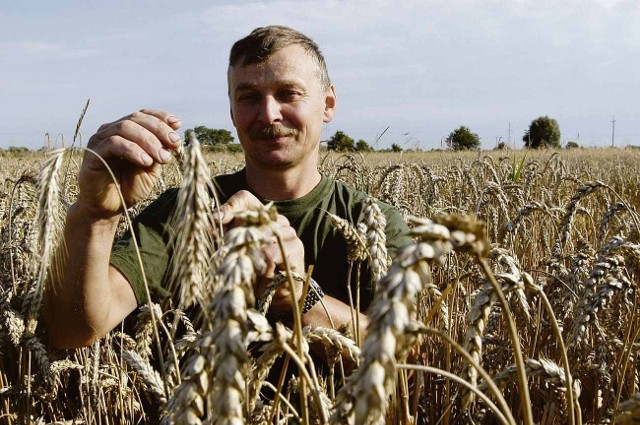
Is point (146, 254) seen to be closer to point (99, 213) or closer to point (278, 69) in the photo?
point (99, 213)

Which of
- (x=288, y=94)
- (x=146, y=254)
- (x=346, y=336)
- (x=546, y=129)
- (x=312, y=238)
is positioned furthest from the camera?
(x=546, y=129)

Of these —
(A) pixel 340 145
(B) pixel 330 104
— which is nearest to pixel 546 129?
(A) pixel 340 145

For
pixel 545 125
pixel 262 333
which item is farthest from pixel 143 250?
pixel 545 125

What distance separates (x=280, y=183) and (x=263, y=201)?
11 cm

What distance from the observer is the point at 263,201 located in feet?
8.29

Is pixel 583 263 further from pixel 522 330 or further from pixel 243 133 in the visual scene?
pixel 243 133

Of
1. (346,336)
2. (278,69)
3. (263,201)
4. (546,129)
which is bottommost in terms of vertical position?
(346,336)

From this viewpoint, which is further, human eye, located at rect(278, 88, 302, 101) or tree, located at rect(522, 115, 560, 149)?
tree, located at rect(522, 115, 560, 149)

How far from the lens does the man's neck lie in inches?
100

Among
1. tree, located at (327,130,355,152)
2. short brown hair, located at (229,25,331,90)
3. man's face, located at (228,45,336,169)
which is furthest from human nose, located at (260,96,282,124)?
tree, located at (327,130,355,152)

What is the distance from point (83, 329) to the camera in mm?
1706

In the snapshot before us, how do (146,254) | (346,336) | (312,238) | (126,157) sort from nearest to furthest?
(126,157) → (346,336) → (146,254) → (312,238)

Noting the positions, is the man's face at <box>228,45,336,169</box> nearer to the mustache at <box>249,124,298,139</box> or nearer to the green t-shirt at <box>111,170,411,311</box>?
the mustache at <box>249,124,298,139</box>

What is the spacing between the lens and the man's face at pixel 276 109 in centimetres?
246
